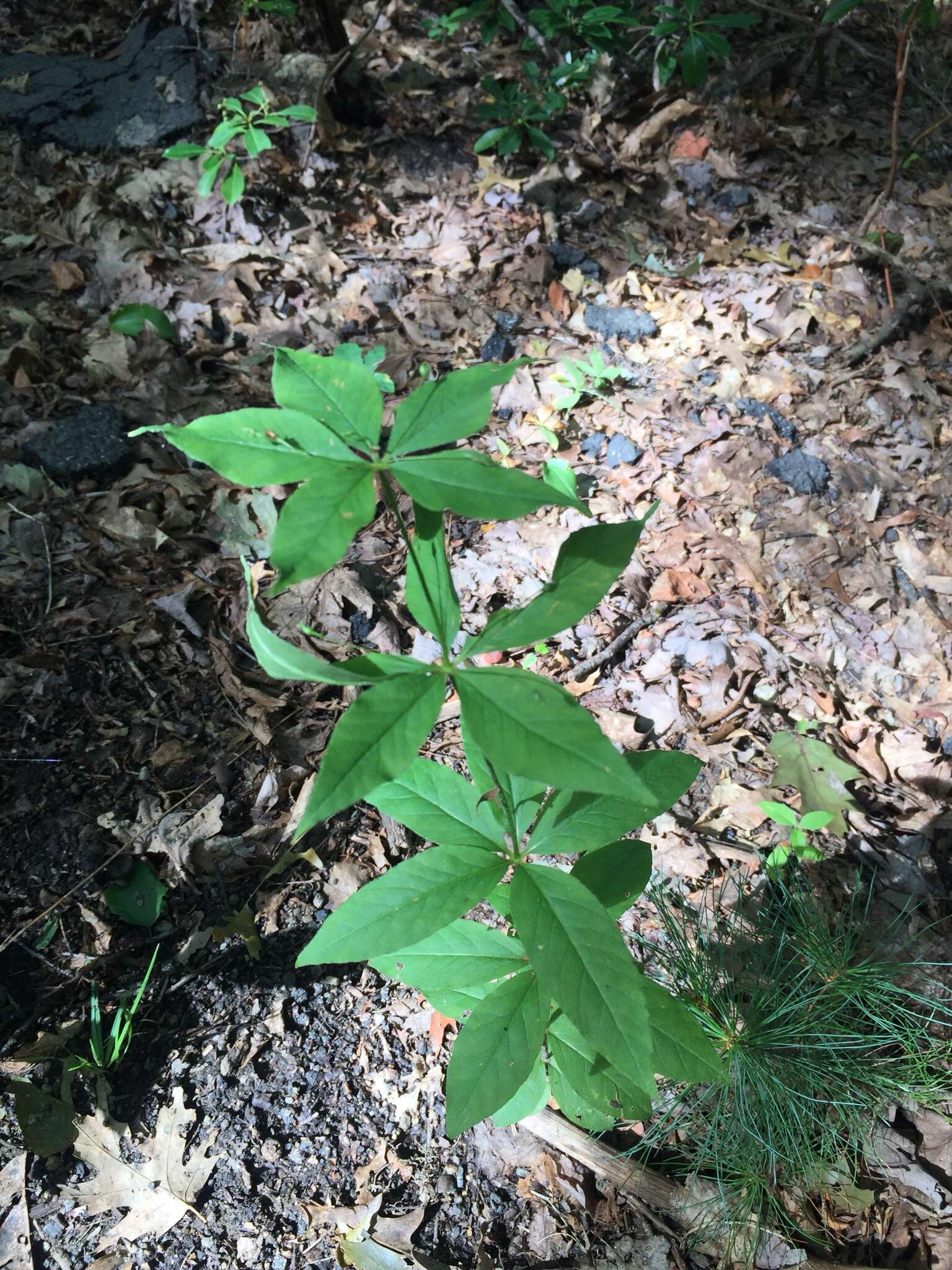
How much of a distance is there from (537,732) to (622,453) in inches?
107

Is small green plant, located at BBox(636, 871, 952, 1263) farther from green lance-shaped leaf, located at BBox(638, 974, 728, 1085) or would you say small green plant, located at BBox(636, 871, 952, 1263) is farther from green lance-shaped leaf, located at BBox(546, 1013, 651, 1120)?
green lance-shaped leaf, located at BBox(638, 974, 728, 1085)

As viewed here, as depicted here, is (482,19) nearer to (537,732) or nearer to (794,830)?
(794,830)

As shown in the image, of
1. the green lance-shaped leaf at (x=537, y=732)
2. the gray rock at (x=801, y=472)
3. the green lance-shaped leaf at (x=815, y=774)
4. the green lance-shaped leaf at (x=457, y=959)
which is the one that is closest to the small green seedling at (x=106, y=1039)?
the green lance-shaped leaf at (x=457, y=959)

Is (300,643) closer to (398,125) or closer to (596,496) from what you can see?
(596,496)

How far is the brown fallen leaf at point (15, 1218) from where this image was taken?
1604mm

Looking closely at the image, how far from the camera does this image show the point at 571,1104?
1610 mm

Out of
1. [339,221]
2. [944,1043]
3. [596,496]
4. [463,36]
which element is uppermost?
[463,36]

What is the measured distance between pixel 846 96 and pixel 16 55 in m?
5.46

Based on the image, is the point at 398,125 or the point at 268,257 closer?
the point at 268,257

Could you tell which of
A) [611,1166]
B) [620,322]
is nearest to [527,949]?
[611,1166]

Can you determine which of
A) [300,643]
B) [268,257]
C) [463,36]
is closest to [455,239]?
[268,257]

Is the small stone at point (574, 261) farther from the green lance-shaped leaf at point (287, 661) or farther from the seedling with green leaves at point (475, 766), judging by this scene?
the green lance-shaped leaf at point (287, 661)

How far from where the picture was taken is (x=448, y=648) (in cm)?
110

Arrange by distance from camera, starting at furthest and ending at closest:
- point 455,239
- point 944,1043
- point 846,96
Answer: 1. point 846,96
2. point 455,239
3. point 944,1043
